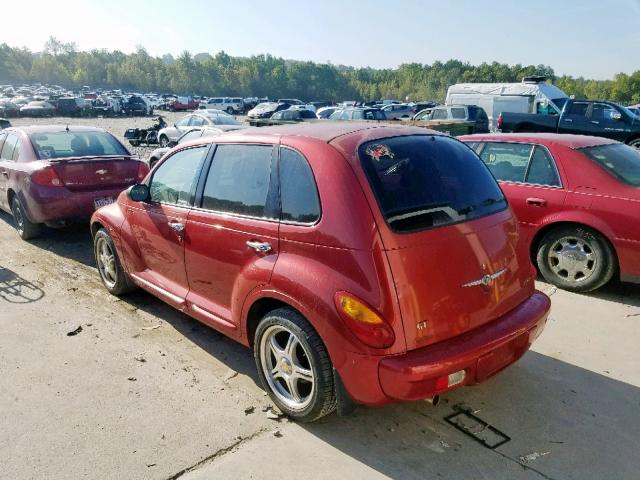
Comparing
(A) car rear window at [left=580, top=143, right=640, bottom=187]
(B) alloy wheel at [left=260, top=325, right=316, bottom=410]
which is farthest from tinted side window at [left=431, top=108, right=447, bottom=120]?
(B) alloy wheel at [left=260, top=325, right=316, bottom=410]

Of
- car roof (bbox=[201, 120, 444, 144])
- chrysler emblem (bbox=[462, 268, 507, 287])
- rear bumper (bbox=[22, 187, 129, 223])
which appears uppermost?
car roof (bbox=[201, 120, 444, 144])

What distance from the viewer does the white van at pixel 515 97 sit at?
20719mm

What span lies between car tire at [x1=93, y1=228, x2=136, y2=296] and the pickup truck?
1280cm

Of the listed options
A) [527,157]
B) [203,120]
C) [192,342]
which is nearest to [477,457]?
[192,342]

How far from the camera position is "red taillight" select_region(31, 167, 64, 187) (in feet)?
21.5

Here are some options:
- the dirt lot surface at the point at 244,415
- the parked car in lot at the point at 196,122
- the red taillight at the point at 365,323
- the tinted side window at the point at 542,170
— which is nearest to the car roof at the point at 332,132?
the red taillight at the point at 365,323

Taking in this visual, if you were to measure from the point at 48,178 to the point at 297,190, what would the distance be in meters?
4.97

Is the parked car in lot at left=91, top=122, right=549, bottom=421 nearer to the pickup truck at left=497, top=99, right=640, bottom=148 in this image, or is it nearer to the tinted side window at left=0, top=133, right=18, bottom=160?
the tinted side window at left=0, top=133, right=18, bottom=160

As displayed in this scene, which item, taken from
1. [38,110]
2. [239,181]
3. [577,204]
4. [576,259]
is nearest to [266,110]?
[38,110]

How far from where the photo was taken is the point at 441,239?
9.11 ft

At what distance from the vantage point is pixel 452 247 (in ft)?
9.18

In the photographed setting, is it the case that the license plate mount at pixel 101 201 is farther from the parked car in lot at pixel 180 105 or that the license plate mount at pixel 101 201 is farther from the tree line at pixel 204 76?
the tree line at pixel 204 76

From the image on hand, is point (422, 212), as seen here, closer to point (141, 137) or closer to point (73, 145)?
point (73, 145)

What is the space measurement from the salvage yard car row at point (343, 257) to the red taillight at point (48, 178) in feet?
8.43
